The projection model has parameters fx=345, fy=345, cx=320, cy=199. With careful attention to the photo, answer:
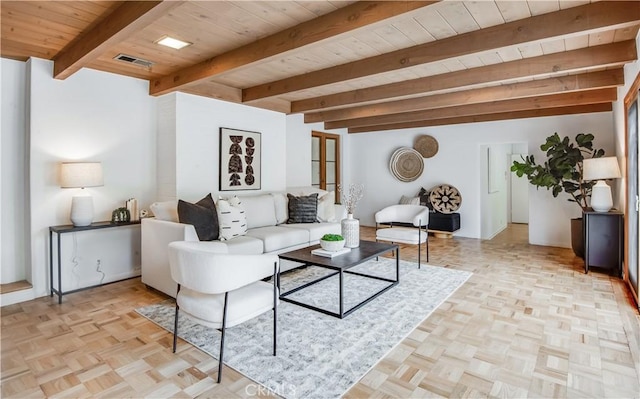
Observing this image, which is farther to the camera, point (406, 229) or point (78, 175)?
point (406, 229)

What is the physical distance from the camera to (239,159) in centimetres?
503

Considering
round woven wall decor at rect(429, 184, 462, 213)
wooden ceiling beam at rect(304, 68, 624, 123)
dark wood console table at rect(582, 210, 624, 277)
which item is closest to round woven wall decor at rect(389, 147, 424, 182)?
round woven wall decor at rect(429, 184, 462, 213)

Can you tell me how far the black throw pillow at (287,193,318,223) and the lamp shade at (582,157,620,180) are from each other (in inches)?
138

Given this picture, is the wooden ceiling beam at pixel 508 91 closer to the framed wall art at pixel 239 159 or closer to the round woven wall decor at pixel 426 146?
the framed wall art at pixel 239 159

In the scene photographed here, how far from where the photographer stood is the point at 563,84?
159 inches

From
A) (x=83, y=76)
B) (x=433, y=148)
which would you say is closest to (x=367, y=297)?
(x=83, y=76)

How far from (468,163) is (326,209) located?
3404 mm

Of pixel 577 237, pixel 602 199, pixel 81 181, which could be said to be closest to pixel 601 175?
pixel 602 199

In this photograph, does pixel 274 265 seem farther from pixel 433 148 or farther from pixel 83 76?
pixel 433 148

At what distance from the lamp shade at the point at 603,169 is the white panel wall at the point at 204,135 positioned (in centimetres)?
435

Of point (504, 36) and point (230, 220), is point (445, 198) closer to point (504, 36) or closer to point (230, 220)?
point (504, 36)

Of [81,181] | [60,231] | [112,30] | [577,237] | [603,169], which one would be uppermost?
[112,30]

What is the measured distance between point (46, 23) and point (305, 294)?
3.17m

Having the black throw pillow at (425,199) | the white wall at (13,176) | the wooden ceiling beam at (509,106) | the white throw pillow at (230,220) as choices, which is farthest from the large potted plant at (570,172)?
the white wall at (13,176)
